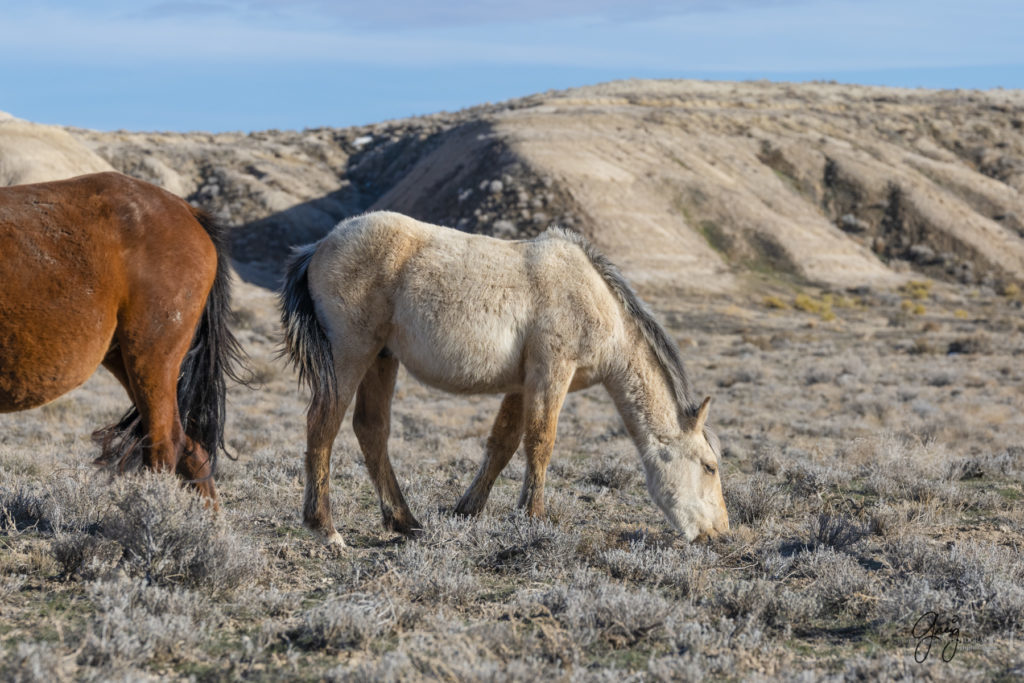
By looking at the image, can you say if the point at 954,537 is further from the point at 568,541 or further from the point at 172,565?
the point at 172,565

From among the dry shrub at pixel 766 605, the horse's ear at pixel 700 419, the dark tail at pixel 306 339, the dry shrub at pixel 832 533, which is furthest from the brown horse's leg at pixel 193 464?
the dry shrub at pixel 832 533

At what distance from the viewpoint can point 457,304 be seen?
244 inches

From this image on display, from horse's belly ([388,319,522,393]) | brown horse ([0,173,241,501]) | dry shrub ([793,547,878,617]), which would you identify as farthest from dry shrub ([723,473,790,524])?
brown horse ([0,173,241,501])

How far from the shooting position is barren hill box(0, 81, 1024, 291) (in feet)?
147

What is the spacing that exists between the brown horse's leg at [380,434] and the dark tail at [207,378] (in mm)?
1077

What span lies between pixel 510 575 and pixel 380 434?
5.71ft

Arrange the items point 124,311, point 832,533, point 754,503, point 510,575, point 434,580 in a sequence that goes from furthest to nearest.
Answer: point 754,503, point 832,533, point 510,575, point 124,311, point 434,580

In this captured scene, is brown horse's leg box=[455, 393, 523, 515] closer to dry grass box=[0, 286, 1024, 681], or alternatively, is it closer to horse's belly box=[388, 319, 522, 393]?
dry grass box=[0, 286, 1024, 681]

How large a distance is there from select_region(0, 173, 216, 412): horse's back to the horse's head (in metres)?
3.33

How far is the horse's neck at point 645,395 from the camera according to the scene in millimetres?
6520

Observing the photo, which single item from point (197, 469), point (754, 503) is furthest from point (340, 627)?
point (754, 503)

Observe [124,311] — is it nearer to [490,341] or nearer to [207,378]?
[207,378]

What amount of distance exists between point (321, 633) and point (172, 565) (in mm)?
1106

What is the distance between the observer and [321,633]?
13.6 ft
